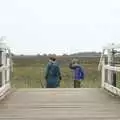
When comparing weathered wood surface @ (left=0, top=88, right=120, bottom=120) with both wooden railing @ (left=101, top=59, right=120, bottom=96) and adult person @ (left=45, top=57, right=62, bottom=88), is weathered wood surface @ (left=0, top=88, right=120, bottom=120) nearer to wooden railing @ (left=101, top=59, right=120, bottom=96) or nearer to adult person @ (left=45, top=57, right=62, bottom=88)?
wooden railing @ (left=101, top=59, right=120, bottom=96)

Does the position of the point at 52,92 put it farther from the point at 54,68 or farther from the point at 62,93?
the point at 54,68

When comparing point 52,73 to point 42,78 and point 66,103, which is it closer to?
point 66,103

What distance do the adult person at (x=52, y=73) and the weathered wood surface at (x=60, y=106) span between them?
8.86ft

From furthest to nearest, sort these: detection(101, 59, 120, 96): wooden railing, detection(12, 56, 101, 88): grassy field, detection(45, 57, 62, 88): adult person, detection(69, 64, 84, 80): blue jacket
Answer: detection(12, 56, 101, 88): grassy field
detection(69, 64, 84, 80): blue jacket
detection(45, 57, 62, 88): adult person
detection(101, 59, 120, 96): wooden railing

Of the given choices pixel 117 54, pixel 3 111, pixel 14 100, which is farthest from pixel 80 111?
pixel 117 54

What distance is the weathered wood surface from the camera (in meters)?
8.47

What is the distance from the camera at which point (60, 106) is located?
32.7 feet

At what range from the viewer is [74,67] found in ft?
59.2

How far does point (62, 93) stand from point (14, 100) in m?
2.04

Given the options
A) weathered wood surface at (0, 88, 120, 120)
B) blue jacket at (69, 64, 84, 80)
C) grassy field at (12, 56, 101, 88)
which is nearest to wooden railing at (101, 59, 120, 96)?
weathered wood surface at (0, 88, 120, 120)

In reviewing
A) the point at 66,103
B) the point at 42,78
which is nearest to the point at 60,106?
the point at 66,103

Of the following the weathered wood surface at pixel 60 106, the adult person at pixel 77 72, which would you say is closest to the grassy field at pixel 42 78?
the adult person at pixel 77 72

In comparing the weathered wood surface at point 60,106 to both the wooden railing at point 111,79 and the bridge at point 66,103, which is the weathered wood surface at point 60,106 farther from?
the wooden railing at point 111,79

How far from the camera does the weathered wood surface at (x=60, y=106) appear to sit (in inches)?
333
